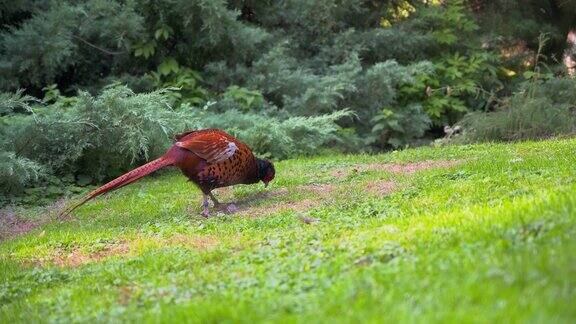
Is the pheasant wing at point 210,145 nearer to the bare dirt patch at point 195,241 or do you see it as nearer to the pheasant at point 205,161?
the pheasant at point 205,161

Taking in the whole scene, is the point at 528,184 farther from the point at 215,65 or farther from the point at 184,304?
the point at 215,65

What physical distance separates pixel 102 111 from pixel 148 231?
16.0 feet

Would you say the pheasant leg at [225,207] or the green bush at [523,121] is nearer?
the pheasant leg at [225,207]

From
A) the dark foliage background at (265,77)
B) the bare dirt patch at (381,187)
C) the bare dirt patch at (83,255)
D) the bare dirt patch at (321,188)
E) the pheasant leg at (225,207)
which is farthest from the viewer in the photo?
the dark foliage background at (265,77)

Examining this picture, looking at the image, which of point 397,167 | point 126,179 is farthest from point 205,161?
point 397,167

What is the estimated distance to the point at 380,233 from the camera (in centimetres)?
507

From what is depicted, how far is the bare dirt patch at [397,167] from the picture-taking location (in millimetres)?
9320

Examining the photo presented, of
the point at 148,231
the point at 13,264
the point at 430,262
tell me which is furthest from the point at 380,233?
the point at 13,264

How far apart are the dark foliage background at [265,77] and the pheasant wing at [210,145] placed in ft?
10.2

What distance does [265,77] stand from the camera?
1575 cm

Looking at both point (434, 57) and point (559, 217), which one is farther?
point (434, 57)

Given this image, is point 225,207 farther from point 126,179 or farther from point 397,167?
point 397,167

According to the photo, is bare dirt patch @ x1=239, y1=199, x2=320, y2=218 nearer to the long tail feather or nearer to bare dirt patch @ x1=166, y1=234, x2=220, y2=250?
bare dirt patch @ x1=166, y1=234, x2=220, y2=250

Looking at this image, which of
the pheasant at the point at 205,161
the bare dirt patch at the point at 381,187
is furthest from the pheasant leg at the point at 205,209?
the bare dirt patch at the point at 381,187
